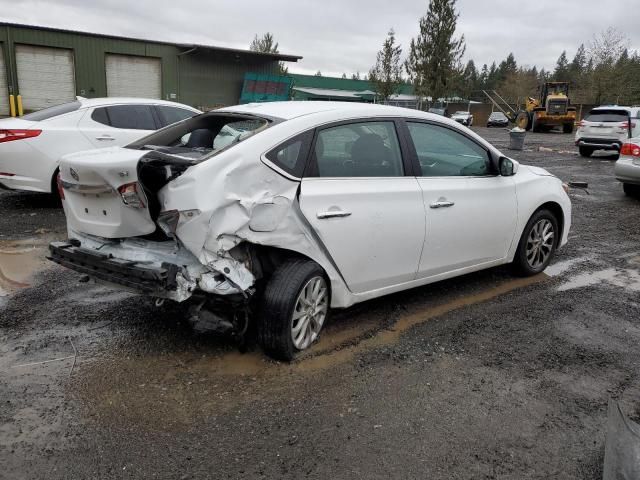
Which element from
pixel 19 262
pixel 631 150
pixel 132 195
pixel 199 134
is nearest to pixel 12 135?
pixel 19 262

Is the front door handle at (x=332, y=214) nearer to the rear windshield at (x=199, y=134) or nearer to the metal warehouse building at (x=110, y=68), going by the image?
the rear windshield at (x=199, y=134)

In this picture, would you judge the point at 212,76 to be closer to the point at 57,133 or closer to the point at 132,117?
the point at 132,117

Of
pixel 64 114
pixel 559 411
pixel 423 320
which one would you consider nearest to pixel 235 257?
pixel 423 320

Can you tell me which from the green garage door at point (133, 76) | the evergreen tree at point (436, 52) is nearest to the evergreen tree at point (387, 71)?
the evergreen tree at point (436, 52)

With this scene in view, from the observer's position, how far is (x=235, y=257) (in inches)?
131

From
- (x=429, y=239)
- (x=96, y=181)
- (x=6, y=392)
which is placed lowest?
(x=6, y=392)

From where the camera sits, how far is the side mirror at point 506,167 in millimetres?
4840

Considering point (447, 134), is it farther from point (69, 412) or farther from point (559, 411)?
point (69, 412)

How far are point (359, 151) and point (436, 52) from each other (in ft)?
103

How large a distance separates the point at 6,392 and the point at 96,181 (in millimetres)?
1341

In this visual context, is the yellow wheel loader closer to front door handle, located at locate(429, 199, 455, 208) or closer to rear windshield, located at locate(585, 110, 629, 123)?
rear windshield, located at locate(585, 110, 629, 123)

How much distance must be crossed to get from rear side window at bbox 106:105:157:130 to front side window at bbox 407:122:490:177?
5.24m

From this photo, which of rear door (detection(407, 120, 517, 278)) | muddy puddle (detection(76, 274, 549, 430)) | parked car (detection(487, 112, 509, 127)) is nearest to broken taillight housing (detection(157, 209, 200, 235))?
muddy puddle (detection(76, 274, 549, 430))

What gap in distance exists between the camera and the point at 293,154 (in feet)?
11.7
